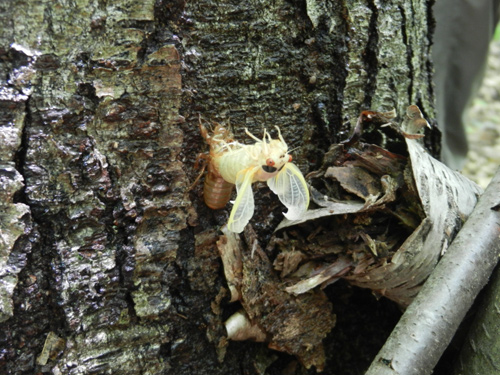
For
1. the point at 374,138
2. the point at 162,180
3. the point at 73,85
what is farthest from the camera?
the point at 374,138

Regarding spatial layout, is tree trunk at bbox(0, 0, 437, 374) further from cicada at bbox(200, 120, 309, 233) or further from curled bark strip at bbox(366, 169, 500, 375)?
curled bark strip at bbox(366, 169, 500, 375)

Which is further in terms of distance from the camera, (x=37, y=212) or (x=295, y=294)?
(x=295, y=294)

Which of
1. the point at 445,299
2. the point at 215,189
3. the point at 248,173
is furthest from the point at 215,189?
the point at 445,299

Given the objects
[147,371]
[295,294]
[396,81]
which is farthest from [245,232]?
[396,81]

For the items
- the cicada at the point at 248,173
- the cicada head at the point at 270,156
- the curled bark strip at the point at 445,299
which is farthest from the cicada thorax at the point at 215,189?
the curled bark strip at the point at 445,299

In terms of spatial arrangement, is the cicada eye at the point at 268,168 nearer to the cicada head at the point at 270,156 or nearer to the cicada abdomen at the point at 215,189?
the cicada head at the point at 270,156

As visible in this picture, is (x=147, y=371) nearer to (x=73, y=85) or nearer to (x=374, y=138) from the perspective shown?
(x=73, y=85)
